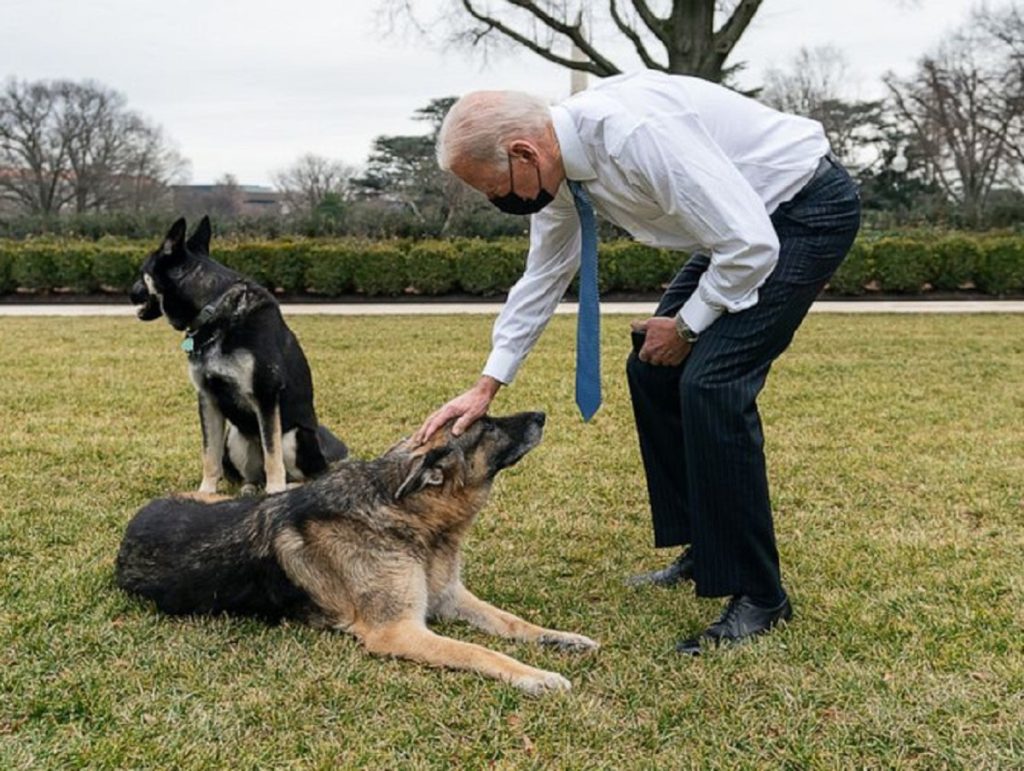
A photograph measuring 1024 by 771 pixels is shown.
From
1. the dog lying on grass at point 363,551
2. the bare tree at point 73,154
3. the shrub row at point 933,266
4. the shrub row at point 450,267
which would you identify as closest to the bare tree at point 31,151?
the bare tree at point 73,154

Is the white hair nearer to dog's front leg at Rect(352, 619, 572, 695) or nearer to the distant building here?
dog's front leg at Rect(352, 619, 572, 695)

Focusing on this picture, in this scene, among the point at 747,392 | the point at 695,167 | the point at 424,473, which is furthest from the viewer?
the point at 424,473

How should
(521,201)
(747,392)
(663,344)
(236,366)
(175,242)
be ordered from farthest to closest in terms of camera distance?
1. (175,242)
2. (236,366)
3. (663,344)
4. (747,392)
5. (521,201)

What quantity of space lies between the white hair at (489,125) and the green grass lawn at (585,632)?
162 cm

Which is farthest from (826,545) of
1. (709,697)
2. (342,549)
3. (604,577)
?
(342,549)

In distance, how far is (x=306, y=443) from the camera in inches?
219

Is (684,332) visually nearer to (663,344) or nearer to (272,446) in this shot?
(663,344)

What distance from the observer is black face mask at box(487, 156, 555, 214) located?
10.0ft

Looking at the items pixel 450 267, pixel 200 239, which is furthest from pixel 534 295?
pixel 450 267

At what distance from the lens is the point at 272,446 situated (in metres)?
5.36

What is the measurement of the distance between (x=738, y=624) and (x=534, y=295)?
1435 mm

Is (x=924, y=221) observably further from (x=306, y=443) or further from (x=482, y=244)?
(x=306, y=443)

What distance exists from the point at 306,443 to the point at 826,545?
283 centimetres

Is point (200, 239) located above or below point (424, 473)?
above
